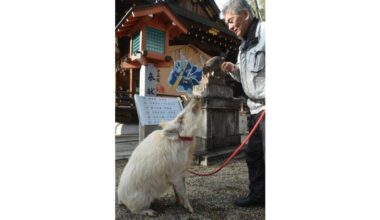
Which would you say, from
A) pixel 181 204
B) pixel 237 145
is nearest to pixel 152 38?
pixel 237 145

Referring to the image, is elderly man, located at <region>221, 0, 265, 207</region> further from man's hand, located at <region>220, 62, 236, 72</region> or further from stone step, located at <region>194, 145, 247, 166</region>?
stone step, located at <region>194, 145, 247, 166</region>

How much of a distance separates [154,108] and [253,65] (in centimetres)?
60

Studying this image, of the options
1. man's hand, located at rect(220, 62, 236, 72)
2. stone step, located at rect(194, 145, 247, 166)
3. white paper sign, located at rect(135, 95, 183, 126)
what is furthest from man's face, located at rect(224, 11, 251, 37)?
stone step, located at rect(194, 145, 247, 166)

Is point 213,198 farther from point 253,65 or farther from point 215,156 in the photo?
point 253,65

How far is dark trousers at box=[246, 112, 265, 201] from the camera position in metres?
1.36

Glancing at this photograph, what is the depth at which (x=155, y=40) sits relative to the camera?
1438 mm

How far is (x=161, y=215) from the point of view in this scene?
4.31 ft

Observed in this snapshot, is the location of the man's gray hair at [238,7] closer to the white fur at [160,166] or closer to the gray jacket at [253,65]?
the gray jacket at [253,65]

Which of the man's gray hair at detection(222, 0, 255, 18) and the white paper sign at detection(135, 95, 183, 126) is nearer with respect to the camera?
the man's gray hair at detection(222, 0, 255, 18)

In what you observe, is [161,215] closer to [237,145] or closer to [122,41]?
[237,145]

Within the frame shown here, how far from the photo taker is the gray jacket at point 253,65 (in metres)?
1.23

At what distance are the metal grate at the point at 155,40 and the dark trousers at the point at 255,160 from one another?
0.62 metres

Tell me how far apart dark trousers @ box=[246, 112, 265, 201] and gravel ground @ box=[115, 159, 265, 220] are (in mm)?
40

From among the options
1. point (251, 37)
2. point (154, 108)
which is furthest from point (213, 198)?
point (251, 37)
